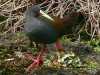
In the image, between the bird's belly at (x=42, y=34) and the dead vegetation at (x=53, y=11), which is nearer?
the bird's belly at (x=42, y=34)

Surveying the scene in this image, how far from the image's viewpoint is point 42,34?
3.99 meters

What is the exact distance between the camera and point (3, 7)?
6293mm

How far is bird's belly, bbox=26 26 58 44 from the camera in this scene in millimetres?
3973

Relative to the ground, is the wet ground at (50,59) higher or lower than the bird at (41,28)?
lower

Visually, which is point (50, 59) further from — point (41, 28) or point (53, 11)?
point (53, 11)

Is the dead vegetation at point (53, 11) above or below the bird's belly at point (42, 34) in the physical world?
above

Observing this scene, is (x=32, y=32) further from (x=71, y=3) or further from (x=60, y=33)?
(x=71, y=3)

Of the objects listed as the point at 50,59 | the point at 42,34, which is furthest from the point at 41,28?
the point at 50,59

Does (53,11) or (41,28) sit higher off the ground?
(53,11)

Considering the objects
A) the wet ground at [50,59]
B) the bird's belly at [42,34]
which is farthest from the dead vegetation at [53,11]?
the bird's belly at [42,34]

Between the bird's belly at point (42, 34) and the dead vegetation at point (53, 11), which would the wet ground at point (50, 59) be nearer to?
the bird's belly at point (42, 34)

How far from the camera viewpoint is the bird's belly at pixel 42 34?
3973mm

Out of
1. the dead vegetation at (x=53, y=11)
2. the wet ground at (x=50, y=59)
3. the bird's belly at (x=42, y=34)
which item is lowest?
the wet ground at (x=50, y=59)

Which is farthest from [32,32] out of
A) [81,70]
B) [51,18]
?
[81,70]
